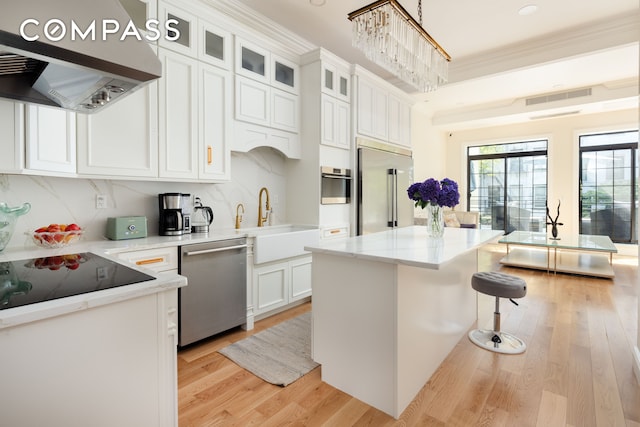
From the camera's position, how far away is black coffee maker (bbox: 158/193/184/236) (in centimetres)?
259

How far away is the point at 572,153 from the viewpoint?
244 inches

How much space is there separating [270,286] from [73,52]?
238 centimetres

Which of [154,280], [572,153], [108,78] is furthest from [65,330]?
[572,153]

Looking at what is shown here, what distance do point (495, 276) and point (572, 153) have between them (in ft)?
17.7

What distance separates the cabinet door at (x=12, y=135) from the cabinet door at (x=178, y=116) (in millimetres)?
842

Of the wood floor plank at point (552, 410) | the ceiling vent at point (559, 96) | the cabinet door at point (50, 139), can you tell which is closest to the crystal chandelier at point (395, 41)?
the cabinet door at point (50, 139)

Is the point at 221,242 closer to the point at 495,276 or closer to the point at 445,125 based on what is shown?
the point at 495,276

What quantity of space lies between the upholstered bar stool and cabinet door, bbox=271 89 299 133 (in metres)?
2.32

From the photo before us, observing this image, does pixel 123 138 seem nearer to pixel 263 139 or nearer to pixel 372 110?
pixel 263 139

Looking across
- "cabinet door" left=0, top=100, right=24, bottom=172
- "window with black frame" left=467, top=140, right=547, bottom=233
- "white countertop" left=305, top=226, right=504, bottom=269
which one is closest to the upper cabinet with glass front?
"cabinet door" left=0, top=100, right=24, bottom=172

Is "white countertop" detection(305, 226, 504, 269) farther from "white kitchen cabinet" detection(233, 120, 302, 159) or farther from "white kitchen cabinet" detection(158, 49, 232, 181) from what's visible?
"white kitchen cabinet" detection(233, 120, 302, 159)

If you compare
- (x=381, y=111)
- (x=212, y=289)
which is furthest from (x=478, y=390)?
(x=381, y=111)

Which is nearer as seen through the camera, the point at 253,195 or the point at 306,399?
the point at 306,399

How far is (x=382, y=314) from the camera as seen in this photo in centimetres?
170
